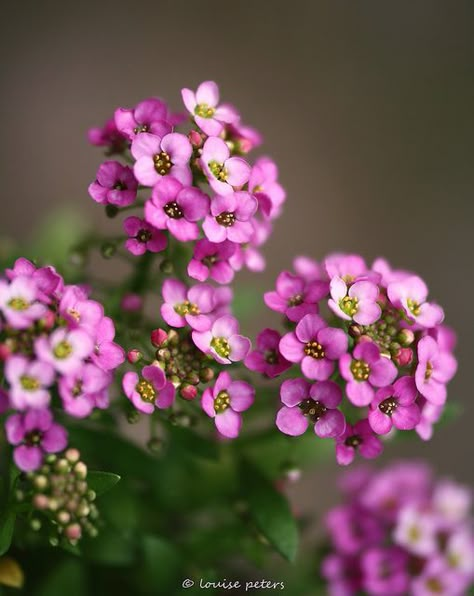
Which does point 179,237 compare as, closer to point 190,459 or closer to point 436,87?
point 190,459

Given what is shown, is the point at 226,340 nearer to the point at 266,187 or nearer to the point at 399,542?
the point at 266,187

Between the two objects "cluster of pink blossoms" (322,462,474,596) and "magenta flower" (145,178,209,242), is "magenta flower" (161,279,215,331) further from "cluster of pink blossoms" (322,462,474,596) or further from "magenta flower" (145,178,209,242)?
A: "cluster of pink blossoms" (322,462,474,596)

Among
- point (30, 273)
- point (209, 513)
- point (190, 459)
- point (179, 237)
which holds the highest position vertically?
point (179, 237)

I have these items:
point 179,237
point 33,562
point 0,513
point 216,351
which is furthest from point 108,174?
point 33,562

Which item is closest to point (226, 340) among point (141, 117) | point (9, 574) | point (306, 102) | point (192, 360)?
point (192, 360)

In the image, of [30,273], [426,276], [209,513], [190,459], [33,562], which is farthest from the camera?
[426,276]

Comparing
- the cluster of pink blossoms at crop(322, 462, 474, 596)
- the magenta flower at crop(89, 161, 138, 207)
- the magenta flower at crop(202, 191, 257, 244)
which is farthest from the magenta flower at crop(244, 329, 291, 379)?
the cluster of pink blossoms at crop(322, 462, 474, 596)

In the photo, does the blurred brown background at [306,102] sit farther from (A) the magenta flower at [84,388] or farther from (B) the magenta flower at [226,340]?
(A) the magenta flower at [84,388]

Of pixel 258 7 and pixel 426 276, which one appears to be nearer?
pixel 426 276
